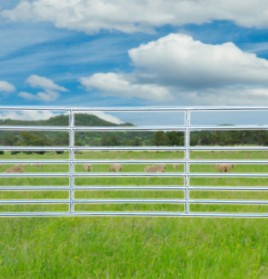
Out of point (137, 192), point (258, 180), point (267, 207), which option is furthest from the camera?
point (258, 180)

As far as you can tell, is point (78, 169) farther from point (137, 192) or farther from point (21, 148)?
point (21, 148)

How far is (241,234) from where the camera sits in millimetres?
7895

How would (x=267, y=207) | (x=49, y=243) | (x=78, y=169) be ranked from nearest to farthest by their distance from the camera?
(x=49, y=243)
(x=267, y=207)
(x=78, y=169)

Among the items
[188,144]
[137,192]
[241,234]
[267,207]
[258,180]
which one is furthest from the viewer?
[258,180]

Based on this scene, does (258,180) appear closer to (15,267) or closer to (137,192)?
(137,192)

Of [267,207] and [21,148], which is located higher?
[21,148]

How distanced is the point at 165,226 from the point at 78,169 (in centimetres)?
1317

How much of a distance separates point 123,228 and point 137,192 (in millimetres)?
4905

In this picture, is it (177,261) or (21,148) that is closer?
(177,261)

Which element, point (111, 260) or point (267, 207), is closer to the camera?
point (111, 260)

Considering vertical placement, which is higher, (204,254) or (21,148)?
(21,148)

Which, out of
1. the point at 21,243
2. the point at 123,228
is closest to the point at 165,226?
the point at 123,228

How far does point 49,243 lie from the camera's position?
729 cm

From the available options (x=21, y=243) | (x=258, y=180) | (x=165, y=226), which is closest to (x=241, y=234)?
(x=165, y=226)
